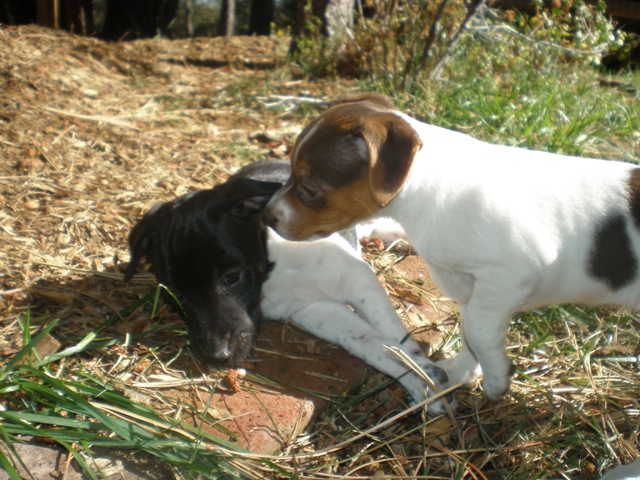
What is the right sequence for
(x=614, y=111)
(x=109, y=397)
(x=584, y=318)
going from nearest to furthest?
(x=109, y=397), (x=584, y=318), (x=614, y=111)

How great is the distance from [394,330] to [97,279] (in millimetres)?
2105

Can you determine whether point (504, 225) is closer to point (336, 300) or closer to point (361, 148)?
point (361, 148)

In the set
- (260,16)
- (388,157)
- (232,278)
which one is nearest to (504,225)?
(388,157)

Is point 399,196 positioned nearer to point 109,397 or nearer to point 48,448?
point 109,397

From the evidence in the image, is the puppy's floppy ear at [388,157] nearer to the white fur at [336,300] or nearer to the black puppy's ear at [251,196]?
the black puppy's ear at [251,196]

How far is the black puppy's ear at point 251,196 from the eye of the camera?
381 centimetres

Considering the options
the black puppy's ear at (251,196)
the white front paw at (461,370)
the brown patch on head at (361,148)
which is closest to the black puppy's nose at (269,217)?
the black puppy's ear at (251,196)

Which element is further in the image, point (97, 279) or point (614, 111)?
point (614, 111)

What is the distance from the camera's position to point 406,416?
143 inches

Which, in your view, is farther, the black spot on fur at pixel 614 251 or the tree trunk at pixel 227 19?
the tree trunk at pixel 227 19

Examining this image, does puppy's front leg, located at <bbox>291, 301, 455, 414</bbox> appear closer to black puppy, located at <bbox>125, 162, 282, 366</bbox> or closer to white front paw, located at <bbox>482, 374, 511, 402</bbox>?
white front paw, located at <bbox>482, 374, 511, 402</bbox>

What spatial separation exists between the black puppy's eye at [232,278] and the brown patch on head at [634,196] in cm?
219

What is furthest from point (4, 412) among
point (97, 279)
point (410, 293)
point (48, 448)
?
point (410, 293)

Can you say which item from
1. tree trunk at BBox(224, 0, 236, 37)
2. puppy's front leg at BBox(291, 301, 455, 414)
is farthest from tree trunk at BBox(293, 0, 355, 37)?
tree trunk at BBox(224, 0, 236, 37)
